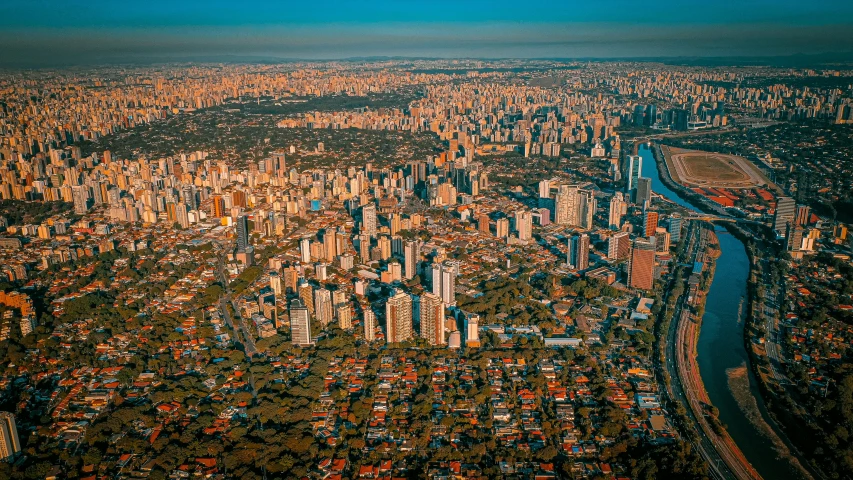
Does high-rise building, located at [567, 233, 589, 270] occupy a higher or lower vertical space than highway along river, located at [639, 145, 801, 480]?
higher

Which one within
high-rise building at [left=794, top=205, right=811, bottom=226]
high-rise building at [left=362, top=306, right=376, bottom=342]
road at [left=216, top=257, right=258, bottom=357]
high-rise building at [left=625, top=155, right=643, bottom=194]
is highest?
high-rise building at [left=625, top=155, right=643, bottom=194]

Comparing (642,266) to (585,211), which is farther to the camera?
(585,211)

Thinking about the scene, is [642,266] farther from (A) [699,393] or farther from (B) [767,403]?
(B) [767,403]

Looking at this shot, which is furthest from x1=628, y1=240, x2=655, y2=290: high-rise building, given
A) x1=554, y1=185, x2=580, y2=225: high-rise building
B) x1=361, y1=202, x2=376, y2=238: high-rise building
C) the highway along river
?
x1=361, y1=202, x2=376, y2=238: high-rise building

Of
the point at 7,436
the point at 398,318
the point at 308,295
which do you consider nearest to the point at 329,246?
the point at 308,295

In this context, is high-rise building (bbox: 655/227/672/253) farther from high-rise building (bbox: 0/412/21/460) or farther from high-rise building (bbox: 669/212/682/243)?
high-rise building (bbox: 0/412/21/460)
